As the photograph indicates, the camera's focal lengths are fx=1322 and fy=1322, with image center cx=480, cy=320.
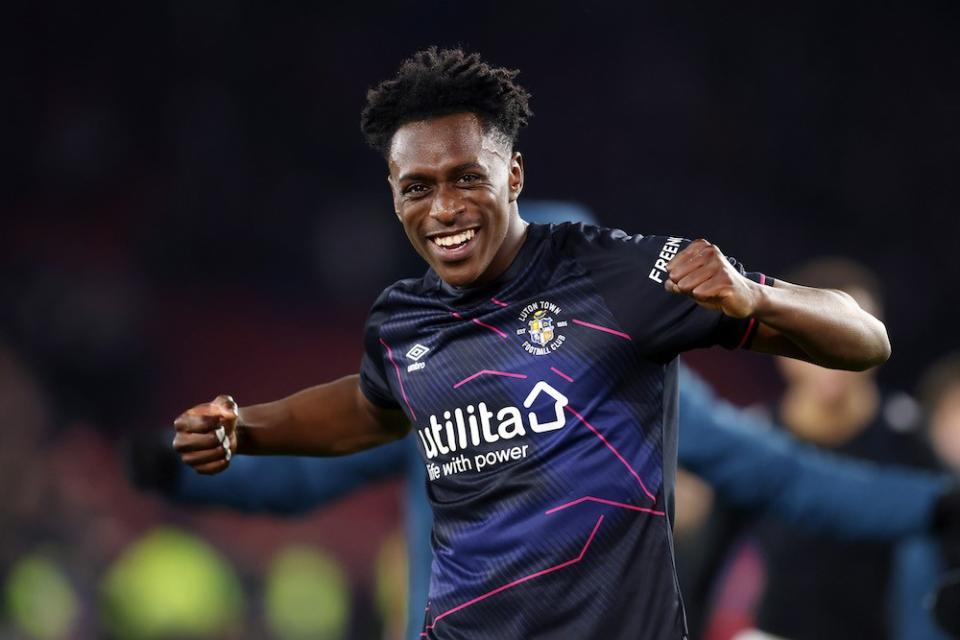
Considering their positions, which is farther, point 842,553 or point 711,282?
point 842,553

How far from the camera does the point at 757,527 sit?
5730 millimetres

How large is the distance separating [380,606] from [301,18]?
12.8 ft

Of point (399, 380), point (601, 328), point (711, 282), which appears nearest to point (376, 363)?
point (399, 380)

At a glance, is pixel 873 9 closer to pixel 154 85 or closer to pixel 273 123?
pixel 273 123

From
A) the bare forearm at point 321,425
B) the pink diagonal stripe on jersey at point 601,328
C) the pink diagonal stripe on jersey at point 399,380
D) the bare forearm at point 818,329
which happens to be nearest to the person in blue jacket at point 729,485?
the bare forearm at point 321,425

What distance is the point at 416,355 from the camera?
2926mm

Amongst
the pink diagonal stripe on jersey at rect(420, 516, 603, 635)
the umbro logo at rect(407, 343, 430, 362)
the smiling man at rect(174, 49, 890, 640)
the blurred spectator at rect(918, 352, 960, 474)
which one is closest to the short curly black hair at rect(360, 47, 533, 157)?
the smiling man at rect(174, 49, 890, 640)

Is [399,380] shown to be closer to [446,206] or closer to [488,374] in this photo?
[488,374]

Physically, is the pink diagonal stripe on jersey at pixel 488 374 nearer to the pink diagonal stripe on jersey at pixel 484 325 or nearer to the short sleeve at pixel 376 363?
the pink diagonal stripe on jersey at pixel 484 325

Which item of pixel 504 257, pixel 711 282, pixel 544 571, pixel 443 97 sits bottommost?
pixel 544 571

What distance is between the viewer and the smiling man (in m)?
2.60

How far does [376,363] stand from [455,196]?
0.52 m

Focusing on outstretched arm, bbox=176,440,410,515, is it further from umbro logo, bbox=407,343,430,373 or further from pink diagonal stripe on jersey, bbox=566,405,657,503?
pink diagonal stripe on jersey, bbox=566,405,657,503

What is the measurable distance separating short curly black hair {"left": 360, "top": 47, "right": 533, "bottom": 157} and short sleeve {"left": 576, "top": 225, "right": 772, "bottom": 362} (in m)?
0.40
